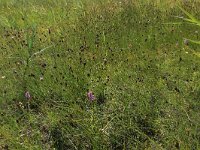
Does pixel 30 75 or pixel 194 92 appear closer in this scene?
pixel 194 92

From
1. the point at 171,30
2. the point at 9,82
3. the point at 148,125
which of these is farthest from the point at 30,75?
the point at 171,30

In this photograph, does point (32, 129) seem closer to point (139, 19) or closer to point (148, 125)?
point (148, 125)

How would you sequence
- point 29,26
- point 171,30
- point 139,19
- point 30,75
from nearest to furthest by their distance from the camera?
point 30,75
point 171,30
point 139,19
point 29,26

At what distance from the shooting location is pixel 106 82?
11.4ft

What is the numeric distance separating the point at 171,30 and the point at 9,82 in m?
1.81

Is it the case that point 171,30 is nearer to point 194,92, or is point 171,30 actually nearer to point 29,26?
point 194,92

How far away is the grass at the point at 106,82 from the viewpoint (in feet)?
9.43

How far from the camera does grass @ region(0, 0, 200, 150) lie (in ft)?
9.43

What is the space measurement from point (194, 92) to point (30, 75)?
60.4 inches

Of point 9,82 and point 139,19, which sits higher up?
point 139,19

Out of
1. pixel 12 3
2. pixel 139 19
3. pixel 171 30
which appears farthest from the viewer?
pixel 12 3

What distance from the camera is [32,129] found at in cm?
316

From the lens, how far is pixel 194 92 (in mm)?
3133

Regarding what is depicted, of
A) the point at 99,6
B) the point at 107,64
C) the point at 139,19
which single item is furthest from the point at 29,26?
the point at 107,64
